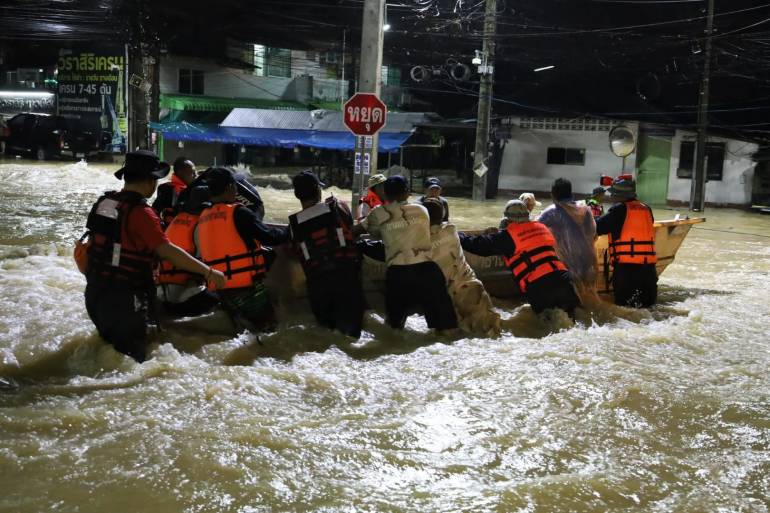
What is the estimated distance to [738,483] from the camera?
3.99 meters

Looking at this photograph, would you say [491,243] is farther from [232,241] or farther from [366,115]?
[366,115]

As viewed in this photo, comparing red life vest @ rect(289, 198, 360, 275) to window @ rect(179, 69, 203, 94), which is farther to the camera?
window @ rect(179, 69, 203, 94)

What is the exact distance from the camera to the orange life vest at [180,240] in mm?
5965

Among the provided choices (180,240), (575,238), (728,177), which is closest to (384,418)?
(180,240)

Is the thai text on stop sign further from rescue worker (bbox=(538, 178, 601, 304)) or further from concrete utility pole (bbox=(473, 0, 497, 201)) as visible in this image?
concrete utility pole (bbox=(473, 0, 497, 201))

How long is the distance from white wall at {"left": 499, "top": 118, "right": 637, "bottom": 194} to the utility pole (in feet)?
8.80

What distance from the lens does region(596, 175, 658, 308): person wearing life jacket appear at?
7.87m

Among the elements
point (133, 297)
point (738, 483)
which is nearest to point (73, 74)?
point (133, 297)

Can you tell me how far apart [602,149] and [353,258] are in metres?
22.9

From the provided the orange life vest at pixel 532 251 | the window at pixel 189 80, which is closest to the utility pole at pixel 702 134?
the orange life vest at pixel 532 251

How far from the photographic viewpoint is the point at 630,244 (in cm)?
790

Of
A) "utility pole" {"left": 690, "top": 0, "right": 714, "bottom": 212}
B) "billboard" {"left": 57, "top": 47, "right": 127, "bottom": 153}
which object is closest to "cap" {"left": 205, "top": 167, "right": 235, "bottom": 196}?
"utility pole" {"left": 690, "top": 0, "right": 714, "bottom": 212}

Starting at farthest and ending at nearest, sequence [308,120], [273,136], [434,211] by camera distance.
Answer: [308,120], [273,136], [434,211]

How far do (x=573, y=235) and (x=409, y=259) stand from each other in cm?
223
